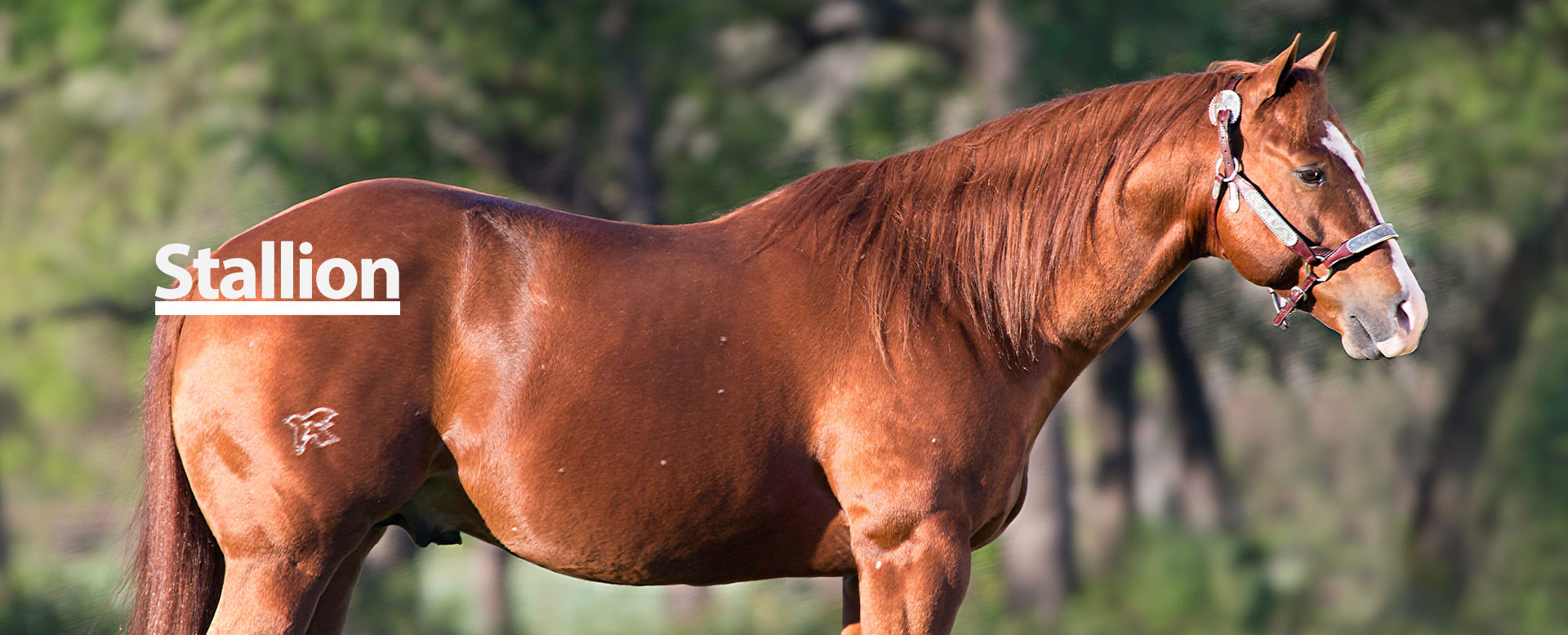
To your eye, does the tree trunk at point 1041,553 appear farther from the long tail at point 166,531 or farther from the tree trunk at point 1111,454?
the long tail at point 166,531

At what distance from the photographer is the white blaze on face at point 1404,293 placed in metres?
2.26

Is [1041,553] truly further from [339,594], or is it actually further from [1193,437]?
[339,594]

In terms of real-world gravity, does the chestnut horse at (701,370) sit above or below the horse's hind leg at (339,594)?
above

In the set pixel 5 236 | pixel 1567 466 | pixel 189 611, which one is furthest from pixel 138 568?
pixel 1567 466

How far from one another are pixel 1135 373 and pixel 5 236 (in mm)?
7863

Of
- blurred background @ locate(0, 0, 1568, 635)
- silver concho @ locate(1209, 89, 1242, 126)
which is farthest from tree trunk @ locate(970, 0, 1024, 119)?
silver concho @ locate(1209, 89, 1242, 126)

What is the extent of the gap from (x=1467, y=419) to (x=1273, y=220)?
773 cm

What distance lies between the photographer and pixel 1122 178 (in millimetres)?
2453

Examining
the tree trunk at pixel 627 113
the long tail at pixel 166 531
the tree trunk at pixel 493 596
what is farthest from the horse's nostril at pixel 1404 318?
the tree trunk at pixel 493 596

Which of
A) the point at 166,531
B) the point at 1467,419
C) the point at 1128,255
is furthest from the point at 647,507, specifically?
the point at 1467,419

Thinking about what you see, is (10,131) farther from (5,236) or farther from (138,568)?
(138,568)

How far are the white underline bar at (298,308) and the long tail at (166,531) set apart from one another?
0.10 m

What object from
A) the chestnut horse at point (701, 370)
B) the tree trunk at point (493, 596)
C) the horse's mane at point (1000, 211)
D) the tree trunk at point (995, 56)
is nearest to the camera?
the chestnut horse at point (701, 370)

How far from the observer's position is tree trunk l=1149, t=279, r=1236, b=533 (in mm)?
8477
